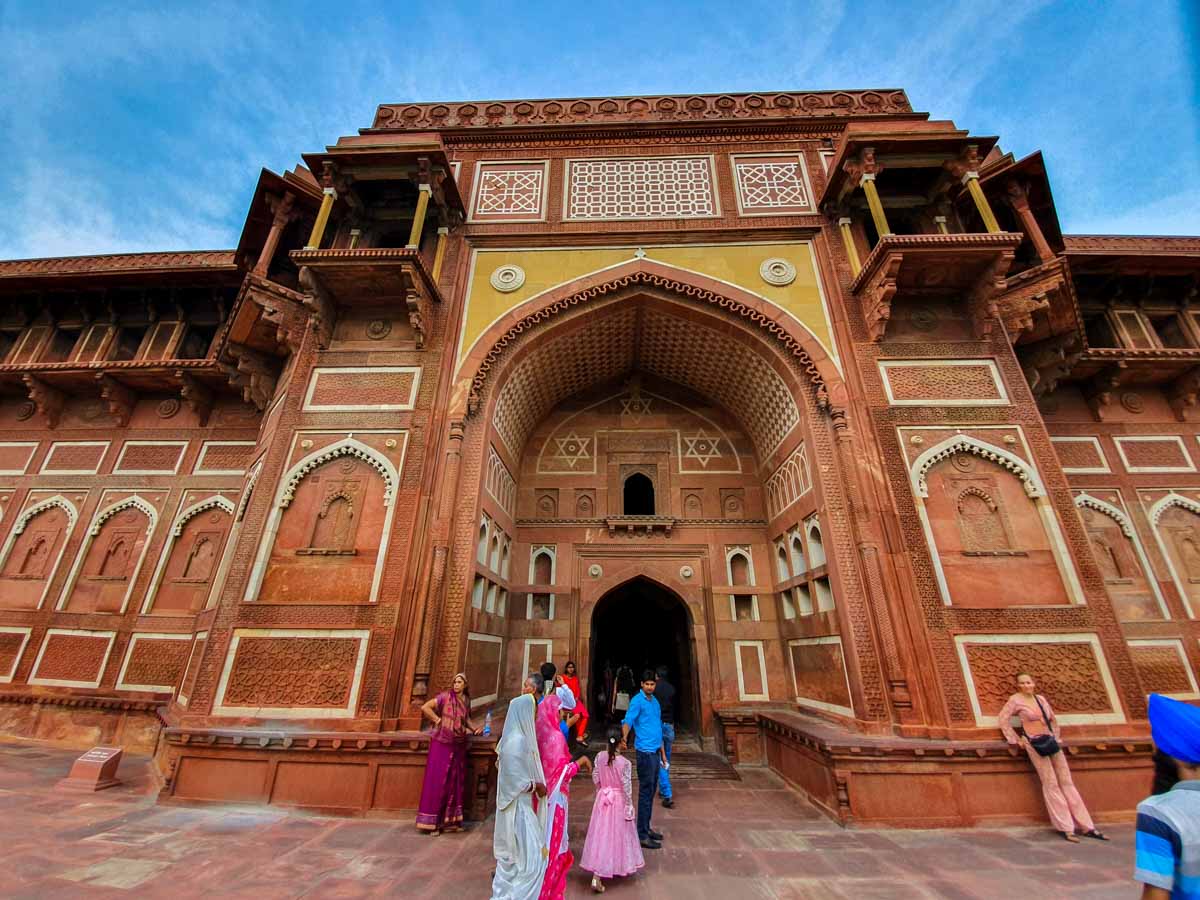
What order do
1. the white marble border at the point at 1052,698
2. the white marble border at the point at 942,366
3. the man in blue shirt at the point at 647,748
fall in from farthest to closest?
1. the white marble border at the point at 942,366
2. the white marble border at the point at 1052,698
3. the man in blue shirt at the point at 647,748

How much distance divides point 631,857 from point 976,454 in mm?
6408

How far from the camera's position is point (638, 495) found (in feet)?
34.1

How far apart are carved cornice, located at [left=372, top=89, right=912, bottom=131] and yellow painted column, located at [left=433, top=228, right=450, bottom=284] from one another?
3.02 meters

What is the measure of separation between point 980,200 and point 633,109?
21.7ft

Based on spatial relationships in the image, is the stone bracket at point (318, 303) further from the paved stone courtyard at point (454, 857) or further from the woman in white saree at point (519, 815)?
the woman in white saree at point (519, 815)

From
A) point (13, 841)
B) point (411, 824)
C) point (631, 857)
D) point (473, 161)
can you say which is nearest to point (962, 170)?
point (473, 161)

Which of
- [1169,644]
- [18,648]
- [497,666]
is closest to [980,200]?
[1169,644]

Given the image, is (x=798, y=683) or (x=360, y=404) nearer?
(x=360, y=404)

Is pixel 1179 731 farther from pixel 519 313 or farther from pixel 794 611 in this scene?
pixel 519 313

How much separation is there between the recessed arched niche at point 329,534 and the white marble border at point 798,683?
591 cm

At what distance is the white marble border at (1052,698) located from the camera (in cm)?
555

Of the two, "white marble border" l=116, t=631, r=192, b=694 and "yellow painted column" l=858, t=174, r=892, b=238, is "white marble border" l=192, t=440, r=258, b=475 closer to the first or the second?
"white marble border" l=116, t=631, r=192, b=694

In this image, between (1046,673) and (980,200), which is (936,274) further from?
(1046,673)

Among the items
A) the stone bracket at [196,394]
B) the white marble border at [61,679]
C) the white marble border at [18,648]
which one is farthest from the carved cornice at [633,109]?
the white marble border at [18,648]
